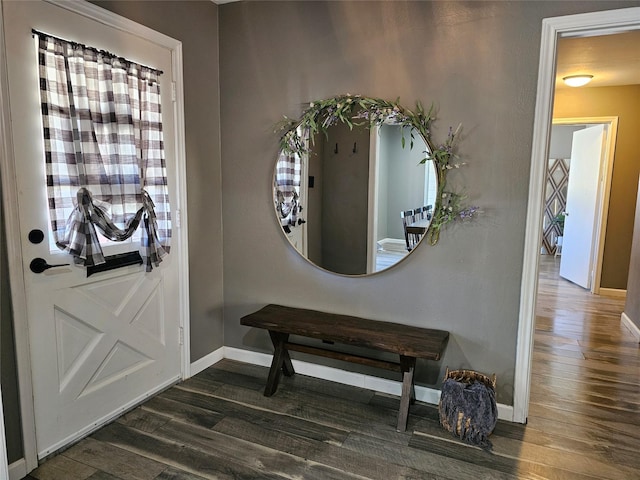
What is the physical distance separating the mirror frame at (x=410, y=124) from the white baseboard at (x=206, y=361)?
169cm

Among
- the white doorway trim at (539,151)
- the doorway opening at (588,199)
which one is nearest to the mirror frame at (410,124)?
the white doorway trim at (539,151)

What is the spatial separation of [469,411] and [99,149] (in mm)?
2304

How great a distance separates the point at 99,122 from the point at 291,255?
1.39m

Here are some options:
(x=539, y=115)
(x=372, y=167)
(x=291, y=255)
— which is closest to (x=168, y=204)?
(x=291, y=255)

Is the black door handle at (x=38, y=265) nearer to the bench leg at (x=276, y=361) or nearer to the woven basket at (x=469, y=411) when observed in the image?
the bench leg at (x=276, y=361)

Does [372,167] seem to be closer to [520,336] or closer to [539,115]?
[539,115]

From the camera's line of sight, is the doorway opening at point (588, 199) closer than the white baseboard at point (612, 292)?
Yes

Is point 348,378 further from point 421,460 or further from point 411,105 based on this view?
point 411,105

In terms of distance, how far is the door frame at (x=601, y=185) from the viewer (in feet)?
16.6

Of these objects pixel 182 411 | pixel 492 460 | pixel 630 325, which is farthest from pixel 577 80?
pixel 182 411

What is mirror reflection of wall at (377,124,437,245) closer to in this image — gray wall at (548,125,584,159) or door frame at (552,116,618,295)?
door frame at (552,116,618,295)

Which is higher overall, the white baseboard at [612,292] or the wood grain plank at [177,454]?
the white baseboard at [612,292]

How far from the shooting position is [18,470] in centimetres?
196

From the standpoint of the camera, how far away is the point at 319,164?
282cm
